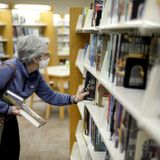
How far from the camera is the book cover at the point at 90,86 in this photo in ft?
6.71

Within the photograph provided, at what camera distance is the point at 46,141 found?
3.33 metres

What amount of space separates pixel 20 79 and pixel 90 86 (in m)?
0.56

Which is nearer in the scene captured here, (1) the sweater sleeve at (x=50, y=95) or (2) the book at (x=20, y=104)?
(2) the book at (x=20, y=104)

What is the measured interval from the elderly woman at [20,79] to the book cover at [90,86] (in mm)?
45

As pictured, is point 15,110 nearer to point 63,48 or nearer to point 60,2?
point 60,2

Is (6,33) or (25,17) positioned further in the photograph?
(25,17)

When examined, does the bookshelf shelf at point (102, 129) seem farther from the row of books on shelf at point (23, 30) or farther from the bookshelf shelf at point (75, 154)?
the row of books on shelf at point (23, 30)

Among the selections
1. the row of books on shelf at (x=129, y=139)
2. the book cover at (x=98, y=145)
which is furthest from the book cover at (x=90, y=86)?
the row of books on shelf at (x=129, y=139)

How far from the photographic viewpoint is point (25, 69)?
2.04m

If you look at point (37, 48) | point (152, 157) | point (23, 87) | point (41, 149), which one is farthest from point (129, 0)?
point (41, 149)

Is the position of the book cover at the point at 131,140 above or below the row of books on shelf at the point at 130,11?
below

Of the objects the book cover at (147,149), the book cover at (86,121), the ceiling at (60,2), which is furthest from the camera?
the ceiling at (60,2)

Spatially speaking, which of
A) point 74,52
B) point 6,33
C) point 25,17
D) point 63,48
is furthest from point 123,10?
point 63,48

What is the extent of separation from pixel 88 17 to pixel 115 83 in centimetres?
110
